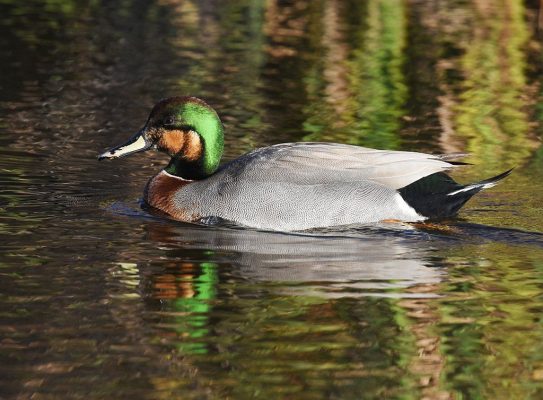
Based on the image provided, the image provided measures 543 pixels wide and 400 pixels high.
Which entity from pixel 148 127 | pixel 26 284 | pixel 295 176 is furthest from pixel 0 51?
pixel 26 284

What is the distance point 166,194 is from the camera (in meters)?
8.83

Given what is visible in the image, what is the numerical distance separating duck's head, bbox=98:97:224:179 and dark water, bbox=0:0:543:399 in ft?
1.52

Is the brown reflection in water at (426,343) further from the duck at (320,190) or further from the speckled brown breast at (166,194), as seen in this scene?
the speckled brown breast at (166,194)

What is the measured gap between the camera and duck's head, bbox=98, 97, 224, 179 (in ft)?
29.5

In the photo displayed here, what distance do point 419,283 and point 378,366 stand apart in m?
1.45

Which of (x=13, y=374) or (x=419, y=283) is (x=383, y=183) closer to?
(x=419, y=283)

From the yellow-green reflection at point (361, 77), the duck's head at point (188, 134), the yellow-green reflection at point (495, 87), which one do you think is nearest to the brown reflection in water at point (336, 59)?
the yellow-green reflection at point (361, 77)

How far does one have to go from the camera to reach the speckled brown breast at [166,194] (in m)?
8.66

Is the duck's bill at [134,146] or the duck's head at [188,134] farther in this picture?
the duck's bill at [134,146]

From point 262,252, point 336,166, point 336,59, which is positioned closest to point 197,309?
point 262,252

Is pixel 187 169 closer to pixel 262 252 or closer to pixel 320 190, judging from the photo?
pixel 320 190

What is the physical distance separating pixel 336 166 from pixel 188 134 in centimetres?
110

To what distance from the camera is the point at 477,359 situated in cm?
573

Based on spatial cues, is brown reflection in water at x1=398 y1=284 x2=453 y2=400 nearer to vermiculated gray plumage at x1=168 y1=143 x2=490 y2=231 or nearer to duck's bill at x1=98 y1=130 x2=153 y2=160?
vermiculated gray plumage at x1=168 y1=143 x2=490 y2=231
